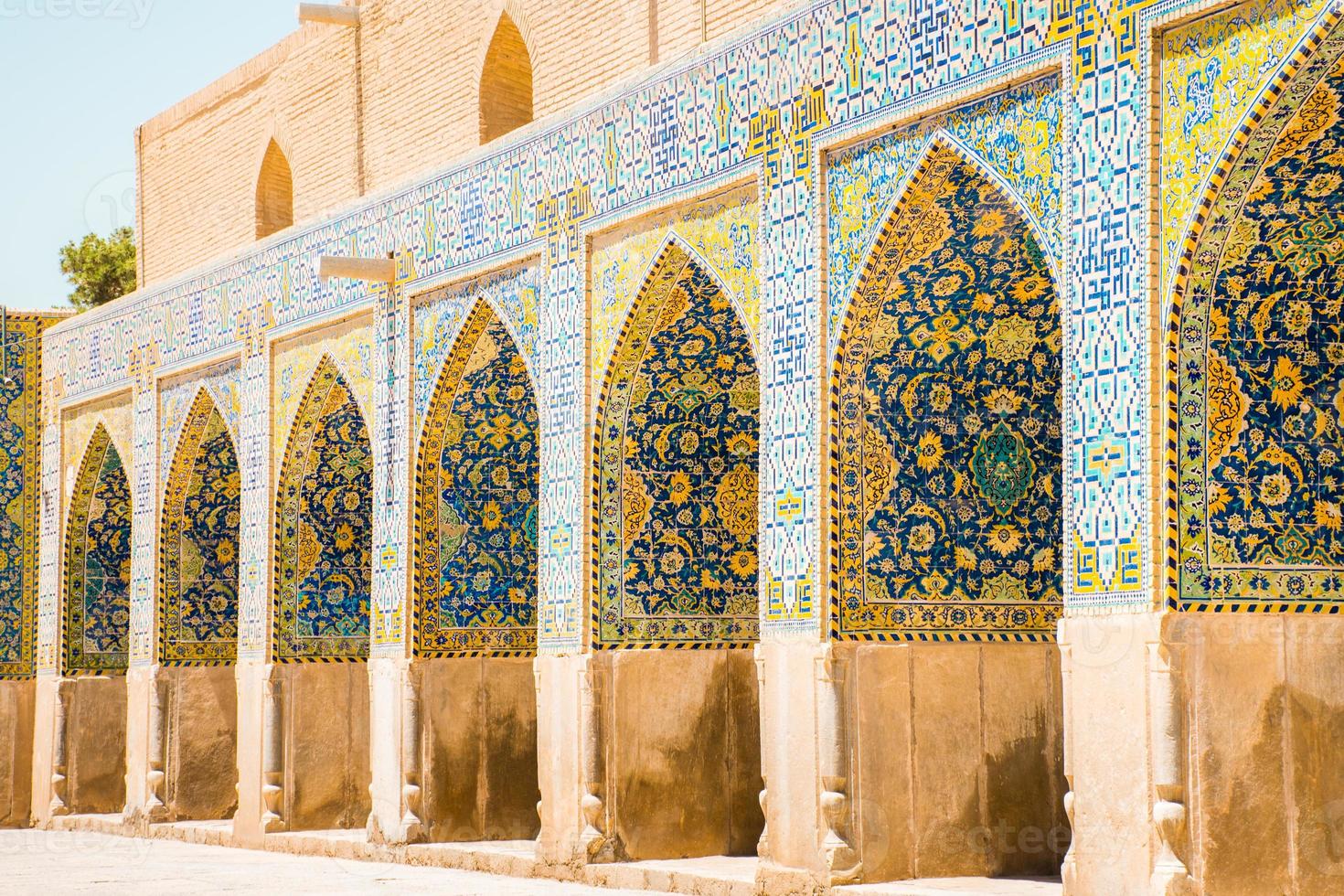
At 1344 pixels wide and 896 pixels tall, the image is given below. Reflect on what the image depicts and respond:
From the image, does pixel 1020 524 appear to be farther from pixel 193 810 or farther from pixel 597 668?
pixel 193 810

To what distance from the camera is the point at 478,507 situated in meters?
12.7

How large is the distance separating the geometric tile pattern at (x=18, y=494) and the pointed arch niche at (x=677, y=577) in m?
8.60

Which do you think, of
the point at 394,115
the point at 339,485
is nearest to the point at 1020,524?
the point at 339,485

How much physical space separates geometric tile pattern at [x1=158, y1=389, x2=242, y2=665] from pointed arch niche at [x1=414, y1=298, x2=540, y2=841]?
3.54 meters

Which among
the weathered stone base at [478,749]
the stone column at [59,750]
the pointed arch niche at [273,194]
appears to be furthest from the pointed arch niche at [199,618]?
the weathered stone base at [478,749]

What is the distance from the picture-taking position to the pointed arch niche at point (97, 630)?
16.9 meters

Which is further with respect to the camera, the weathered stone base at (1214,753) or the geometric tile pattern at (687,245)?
the geometric tile pattern at (687,245)

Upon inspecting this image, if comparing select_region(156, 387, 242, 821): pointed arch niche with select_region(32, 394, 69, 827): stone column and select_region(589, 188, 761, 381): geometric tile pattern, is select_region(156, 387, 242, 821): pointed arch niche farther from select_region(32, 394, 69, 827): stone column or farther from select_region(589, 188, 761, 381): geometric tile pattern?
select_region(589, 188, 761, 381): geometric tile pattern

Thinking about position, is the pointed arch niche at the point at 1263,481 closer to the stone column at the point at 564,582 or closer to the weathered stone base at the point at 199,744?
the stone column at the point at 564,582

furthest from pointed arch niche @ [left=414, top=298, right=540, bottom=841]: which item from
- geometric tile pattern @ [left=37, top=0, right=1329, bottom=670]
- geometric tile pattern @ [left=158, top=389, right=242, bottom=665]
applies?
geometric tile pattern @ [left=158, top=389, right=242, bottom=665]

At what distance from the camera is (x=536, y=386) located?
11531 millimetres

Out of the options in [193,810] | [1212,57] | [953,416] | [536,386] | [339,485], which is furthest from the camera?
[193,810]

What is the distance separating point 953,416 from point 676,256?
5.91 ft

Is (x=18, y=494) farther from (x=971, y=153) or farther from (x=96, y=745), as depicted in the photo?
(x=971, y=153)
